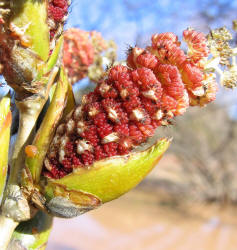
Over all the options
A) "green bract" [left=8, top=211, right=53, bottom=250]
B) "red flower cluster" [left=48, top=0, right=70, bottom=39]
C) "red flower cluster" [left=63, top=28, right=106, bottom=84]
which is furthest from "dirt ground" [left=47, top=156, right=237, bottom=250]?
"red flower cluster" [left=48, top=0, right=70, bottom=39]

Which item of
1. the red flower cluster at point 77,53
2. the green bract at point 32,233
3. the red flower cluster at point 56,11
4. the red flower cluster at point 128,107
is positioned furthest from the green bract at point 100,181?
the red flower cluster at point 77,53

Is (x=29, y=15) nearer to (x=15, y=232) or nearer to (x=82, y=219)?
(x=15, y=232)

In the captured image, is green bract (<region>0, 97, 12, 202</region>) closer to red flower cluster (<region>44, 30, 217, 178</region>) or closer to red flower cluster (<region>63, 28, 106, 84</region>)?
red flower cluster (<region>44, 30, 217, 178</region>)

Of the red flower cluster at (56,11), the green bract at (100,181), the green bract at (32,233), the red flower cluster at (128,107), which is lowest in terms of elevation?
the green bract at (32,233)

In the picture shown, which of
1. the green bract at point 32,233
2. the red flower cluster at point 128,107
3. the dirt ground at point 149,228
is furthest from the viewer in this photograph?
the dirt ground at point 149,228

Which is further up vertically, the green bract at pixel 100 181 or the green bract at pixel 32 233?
the green bract at pixel 100 181

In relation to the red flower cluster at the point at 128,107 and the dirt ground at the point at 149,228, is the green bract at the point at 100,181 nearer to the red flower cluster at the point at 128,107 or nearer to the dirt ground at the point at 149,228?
the red flower cluster at the point at 128,107
